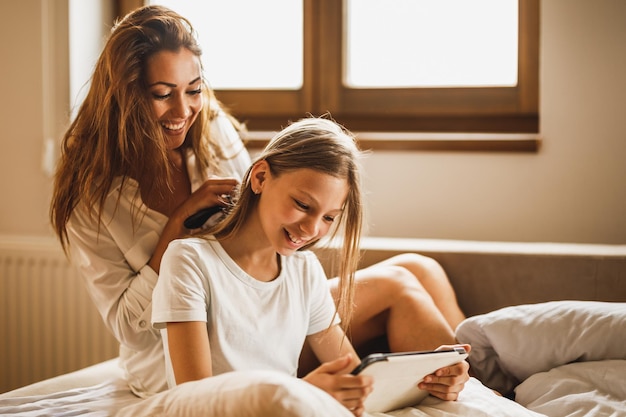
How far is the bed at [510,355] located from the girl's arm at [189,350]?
0.10 metres

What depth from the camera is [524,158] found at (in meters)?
2.23

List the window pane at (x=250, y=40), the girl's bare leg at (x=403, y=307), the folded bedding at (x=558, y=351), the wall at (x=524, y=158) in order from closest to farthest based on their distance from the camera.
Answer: the folded bedding at (x=558, y=351)
the girl's bare leg at (x=403, y=307)
the wall at (x=524, y=158)
the window pane at (x=250, y=40)

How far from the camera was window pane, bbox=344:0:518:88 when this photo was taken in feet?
7.86

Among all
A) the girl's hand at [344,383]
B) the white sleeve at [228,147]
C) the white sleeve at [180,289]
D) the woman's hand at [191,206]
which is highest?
the white sleeve at [228,147]

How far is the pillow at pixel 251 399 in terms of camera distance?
943mm

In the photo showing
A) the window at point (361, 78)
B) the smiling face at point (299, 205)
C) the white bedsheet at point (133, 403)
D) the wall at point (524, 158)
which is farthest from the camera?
the window at point (361, 78)

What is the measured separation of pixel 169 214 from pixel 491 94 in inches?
45.4

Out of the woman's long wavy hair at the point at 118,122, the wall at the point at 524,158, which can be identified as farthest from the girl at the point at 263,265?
the wall at the point at 524,158

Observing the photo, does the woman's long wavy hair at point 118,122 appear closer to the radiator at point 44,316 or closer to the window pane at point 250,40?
the radiator at point 44,316

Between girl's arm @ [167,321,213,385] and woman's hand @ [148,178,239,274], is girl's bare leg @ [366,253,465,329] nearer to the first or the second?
woman's hand @ [148,178,239,274]

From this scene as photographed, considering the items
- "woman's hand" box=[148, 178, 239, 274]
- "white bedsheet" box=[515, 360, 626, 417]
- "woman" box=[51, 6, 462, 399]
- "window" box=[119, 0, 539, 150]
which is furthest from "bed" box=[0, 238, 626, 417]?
"window" box=[119, 0, 539, 150]

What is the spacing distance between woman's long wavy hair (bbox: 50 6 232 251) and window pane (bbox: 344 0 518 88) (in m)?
1.00

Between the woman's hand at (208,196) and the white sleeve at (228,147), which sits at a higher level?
the white sleeve at (228,147)

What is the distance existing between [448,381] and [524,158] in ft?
3.34
